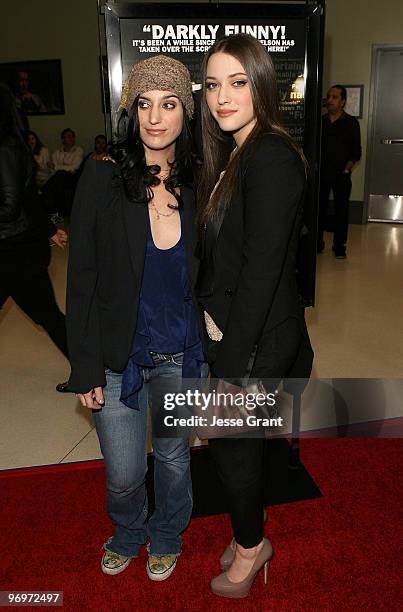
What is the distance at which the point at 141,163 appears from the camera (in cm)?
161

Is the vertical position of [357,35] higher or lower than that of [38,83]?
higher

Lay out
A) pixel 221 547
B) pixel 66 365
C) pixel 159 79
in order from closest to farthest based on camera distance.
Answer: pixel 159 79 → pixel 221 547 → pixel 66 365

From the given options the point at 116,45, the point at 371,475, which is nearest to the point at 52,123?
the point at 116,45

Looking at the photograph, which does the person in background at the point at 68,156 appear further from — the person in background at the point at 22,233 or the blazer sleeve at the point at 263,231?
the blazer sleeve at the point at 263,231

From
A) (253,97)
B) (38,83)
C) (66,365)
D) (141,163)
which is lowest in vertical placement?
(66,365)

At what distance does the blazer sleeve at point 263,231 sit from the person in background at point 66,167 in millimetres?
8393

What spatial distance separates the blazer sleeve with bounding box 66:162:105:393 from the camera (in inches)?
61.3

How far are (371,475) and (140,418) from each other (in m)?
1.27

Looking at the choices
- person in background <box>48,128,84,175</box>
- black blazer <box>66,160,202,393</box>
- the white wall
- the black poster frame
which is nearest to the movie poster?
the black poster frame

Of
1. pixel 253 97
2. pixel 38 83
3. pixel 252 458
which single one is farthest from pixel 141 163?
pixel 38 83

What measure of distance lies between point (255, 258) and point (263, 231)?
0.07m

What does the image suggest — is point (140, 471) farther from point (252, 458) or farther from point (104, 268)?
point (104, 268)

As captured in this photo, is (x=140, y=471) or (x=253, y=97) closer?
(x=253, y=97)

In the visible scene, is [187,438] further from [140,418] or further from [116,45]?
[116,45]
